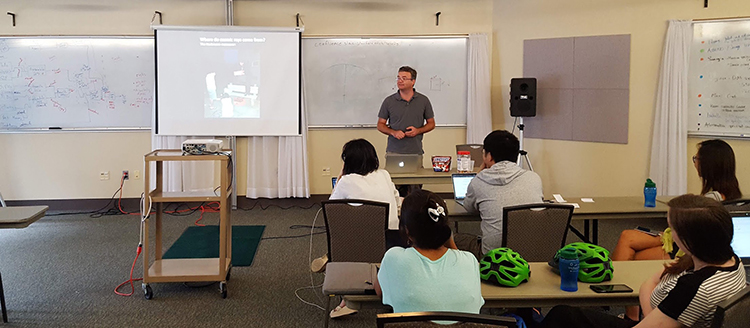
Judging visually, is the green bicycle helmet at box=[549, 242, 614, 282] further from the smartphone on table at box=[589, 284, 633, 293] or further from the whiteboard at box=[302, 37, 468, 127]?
the whiteboard at box=[302, 37, 468, 127]

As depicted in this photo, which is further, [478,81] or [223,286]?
[478,81]

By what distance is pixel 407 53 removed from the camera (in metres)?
7.30

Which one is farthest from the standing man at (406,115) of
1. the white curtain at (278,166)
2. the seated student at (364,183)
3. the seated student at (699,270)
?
the seated student at (699,270)

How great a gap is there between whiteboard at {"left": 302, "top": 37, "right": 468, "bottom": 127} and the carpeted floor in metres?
1.51

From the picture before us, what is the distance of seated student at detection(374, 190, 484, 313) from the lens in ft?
7.00

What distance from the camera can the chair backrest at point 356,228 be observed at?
3453 millimetres

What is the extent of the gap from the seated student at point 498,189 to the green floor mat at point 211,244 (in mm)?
2271

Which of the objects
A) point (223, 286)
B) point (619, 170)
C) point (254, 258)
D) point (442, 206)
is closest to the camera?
point (442, 206)

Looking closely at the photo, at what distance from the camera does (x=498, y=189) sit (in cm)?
349

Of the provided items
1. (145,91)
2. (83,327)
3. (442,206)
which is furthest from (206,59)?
(442,206)

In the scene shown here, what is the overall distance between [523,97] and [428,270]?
501cm

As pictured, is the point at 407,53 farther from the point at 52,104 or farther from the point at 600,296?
the point at 600,296

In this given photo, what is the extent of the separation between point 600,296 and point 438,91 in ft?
17.1

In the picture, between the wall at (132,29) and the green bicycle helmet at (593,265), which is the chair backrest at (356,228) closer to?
the green bicycle helmet at (593,265)
